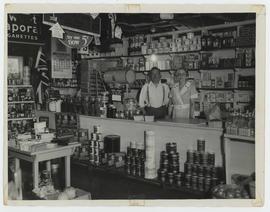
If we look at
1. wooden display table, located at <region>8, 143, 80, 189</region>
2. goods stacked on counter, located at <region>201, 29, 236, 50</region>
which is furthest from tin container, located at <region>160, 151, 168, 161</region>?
goods stacked on counter, located at <region>201, 29, 236, 50</region>

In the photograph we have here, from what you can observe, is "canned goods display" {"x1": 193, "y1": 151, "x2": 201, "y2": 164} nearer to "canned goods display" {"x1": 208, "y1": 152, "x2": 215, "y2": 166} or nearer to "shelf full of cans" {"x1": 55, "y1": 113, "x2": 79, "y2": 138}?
"canned goods display" {"x1": 208, "y1": 152, "x2": 215, "y2": 166}

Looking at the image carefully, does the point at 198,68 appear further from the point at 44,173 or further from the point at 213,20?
the point at 44,173

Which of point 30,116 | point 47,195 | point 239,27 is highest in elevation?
point 239,27

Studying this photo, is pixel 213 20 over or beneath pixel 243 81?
over

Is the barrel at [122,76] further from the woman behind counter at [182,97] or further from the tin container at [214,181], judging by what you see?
the tin container at [214,181]

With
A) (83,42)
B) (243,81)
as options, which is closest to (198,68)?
(243,81)

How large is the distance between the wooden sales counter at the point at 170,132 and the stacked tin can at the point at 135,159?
0.41ft

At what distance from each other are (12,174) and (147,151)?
128 cm

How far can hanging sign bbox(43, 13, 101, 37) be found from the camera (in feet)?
7.63

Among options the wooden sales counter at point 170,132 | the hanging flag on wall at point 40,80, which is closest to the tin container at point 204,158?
the wooden sales counter at point 170,132

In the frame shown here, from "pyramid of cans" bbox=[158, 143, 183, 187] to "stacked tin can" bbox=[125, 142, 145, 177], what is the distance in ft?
0.67

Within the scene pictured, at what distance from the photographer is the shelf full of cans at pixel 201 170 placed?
9.88 ft

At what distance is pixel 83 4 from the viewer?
7.13 feet

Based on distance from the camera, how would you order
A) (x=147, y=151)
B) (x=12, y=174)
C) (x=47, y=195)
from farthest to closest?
(x=147, y=151) < (x=12, y=174) < (x=47, y=195)
